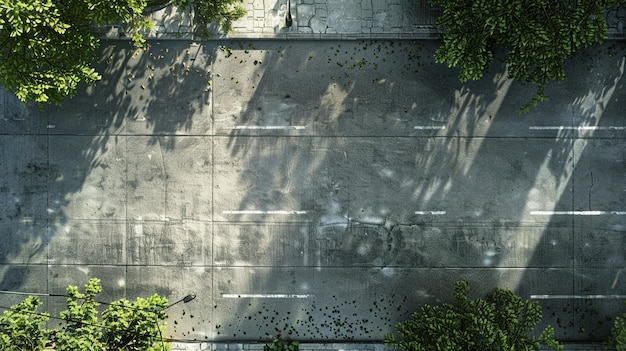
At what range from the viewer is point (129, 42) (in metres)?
21.3

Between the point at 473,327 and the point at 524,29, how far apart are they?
10.5 m

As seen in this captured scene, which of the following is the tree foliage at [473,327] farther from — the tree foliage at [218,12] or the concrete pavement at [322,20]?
the tree foliage at [218,12]

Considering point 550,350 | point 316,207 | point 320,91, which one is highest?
point 320,91

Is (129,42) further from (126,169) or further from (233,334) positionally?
(233,334)

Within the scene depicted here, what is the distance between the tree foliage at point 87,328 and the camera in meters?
18.5

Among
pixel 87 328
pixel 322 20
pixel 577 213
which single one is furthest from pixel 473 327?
pixel 87 328

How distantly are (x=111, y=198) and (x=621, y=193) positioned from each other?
2128 cm

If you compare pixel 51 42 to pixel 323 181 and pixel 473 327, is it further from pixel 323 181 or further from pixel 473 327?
pixel 473 327

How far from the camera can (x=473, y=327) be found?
→ 1786 centimetres

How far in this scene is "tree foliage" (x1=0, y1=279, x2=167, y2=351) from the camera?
60.5 feet

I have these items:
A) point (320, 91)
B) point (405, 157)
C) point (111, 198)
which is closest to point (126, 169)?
point (111, 198)

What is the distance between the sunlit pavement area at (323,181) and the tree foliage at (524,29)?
101 inches

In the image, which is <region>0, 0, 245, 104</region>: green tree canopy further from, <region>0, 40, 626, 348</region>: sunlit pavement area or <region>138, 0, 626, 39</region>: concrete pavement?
<region>0, 40, 626, 348</region>: sunlit pavement area

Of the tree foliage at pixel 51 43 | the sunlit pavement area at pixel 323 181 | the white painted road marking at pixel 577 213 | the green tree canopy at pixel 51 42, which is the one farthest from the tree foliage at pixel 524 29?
the tree foliage at pixel 51 43
